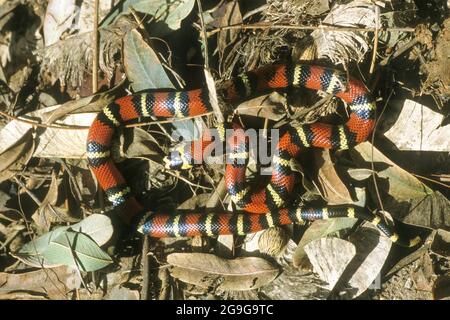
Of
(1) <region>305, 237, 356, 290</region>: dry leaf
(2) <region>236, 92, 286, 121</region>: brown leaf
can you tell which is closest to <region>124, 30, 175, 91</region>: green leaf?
(2) <region>236, 92, 286, 121</region>: brown leaf

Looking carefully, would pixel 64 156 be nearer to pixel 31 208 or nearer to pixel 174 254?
pixel 31 208

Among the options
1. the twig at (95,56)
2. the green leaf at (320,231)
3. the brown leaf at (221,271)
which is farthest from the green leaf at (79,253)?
the green leaf at (320,231)

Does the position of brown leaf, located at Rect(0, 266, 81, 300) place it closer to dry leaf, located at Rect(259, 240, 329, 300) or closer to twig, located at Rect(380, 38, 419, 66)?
dry leaf, located at Rect(259, 240, 329, 300)

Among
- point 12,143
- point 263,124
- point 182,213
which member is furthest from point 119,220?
point 263,124

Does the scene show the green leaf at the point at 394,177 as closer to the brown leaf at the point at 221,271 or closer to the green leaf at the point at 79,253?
the brown leaf at the point at 221,271

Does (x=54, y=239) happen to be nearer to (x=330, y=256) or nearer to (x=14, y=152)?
(x=14, y=152)

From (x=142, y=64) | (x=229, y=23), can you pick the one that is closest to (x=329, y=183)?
(x=229, y=23)
